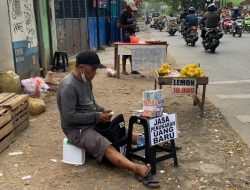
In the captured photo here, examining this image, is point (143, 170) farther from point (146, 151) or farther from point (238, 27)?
point (238, 27)

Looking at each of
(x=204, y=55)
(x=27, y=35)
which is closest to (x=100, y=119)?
(x=27, y=35)

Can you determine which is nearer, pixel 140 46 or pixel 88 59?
pixel 88 59

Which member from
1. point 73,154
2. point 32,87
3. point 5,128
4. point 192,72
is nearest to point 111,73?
point 32,87

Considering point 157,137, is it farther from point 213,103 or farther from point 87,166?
point 213,103

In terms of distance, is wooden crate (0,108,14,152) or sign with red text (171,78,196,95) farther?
sign with red text (171,78,196,95)

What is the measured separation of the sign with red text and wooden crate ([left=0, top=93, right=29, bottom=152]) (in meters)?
2.32

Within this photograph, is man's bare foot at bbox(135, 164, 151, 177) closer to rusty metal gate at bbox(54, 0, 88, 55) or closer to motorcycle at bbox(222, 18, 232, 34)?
rusty metal gate at bbox(54, 0, 88, 55)

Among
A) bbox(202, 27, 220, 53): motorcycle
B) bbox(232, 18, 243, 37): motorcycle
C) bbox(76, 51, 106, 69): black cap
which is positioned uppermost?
bbox(76, 51, 106, 69): black cap

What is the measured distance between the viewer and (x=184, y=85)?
21.1 ft

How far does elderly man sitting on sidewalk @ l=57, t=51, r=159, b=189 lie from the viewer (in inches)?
175

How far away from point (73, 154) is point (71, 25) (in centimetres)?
1064

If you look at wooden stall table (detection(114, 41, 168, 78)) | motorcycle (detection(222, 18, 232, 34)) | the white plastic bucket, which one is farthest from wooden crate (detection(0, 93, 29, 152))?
motorcycle (detection(222, 18, 232, 34))

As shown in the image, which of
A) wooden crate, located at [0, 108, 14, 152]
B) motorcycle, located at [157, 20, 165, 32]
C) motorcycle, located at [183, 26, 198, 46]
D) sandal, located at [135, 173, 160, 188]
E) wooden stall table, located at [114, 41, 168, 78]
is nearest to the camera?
sandal, located at [135, 173, 160, 188]

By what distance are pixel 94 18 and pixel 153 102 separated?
14095 millimetres
